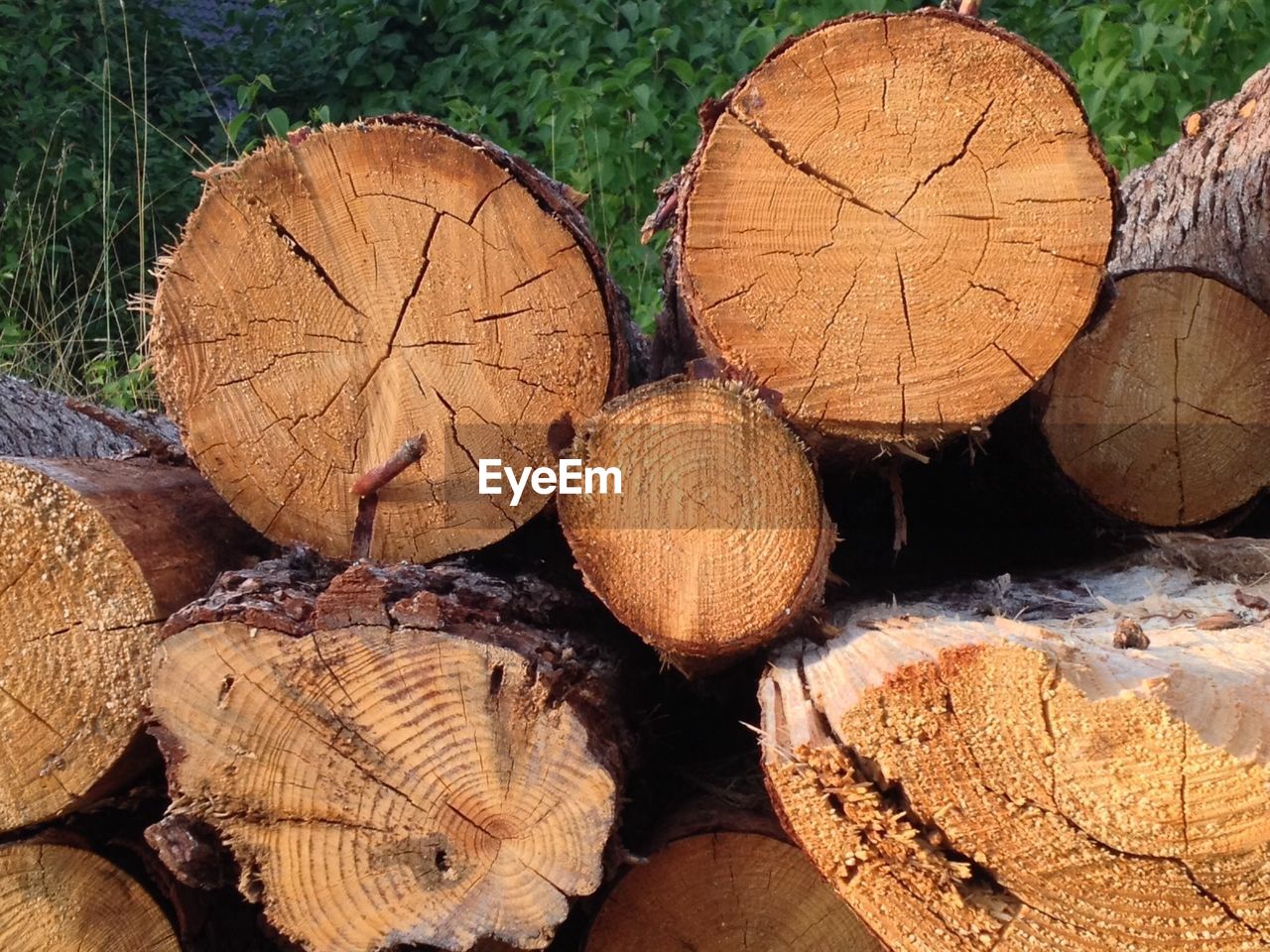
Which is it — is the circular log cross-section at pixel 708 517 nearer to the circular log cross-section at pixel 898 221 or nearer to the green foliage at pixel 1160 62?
the circular log cross-section at pixel 898 221

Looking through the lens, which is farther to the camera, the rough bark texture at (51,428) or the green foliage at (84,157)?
the green foliage at (84,157)

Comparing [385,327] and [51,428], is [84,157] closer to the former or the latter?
[51,428]

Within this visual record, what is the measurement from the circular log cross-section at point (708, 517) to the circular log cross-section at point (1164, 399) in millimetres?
829

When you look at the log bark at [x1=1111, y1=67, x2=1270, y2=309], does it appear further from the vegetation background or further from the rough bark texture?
the rough bark texture

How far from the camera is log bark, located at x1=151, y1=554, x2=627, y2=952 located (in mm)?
1520

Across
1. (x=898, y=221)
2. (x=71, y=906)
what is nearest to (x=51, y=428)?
(x=71, y=906)

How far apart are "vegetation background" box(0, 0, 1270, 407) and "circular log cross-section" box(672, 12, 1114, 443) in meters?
2.27

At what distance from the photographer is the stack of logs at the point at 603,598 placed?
1317mm

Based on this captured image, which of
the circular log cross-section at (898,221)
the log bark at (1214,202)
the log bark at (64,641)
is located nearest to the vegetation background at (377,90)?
the log bark at (1214,202)

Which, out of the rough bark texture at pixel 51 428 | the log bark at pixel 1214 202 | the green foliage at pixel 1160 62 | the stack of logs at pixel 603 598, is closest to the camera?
the stack of logs at pixel 603 598

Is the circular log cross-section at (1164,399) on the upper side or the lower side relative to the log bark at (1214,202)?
lower

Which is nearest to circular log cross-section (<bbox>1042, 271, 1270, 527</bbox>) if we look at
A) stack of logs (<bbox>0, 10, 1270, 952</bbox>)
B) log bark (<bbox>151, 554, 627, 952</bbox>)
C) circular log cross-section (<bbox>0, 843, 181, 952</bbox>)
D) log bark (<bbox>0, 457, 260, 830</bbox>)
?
stack of logs (<bbox>0, 10, 1270, 952</bbox>)

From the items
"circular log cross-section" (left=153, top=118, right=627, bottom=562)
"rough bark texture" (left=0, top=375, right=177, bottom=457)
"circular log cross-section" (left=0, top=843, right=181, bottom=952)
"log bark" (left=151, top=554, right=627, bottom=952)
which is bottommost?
"circular log cross-section" (left=0, top=843, right=181, bottom=952)

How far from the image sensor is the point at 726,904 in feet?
5.64
